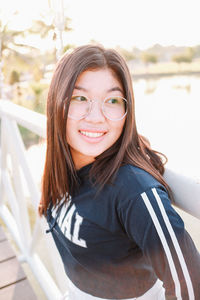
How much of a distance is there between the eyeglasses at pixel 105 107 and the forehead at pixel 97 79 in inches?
1.4

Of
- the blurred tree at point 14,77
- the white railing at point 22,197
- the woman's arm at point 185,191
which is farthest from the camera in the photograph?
the blurred tree at point 14,77

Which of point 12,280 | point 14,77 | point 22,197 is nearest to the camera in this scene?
point 12,280

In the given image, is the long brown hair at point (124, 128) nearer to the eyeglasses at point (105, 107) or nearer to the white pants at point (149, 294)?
the eyeglasses at point (105, 107)

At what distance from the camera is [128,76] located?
91 centimetres

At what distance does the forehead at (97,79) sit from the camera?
0.88m

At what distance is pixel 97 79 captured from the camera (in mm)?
882

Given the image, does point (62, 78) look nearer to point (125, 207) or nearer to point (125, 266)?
point (125, 207)

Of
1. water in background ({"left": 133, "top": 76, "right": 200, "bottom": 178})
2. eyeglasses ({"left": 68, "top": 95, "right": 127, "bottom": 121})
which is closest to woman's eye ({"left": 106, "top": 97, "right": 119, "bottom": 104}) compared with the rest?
eyeglasses ({"left": 68, "top": 95, "right": 127, "bottom": 121})

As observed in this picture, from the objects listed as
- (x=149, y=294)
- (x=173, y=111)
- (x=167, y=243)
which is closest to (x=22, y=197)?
(x=149, y=294)

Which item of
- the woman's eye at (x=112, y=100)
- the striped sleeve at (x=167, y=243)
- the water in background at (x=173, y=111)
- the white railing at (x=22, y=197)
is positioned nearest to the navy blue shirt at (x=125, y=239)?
the striped sleeve at (x=167, y=243)

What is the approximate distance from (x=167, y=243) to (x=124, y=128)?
401 millimetres

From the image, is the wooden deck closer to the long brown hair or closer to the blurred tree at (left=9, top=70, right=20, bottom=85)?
the long brown hair

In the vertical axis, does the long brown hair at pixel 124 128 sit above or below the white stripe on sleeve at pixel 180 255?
above

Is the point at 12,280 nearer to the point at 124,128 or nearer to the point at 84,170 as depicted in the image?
the point at 84,170
